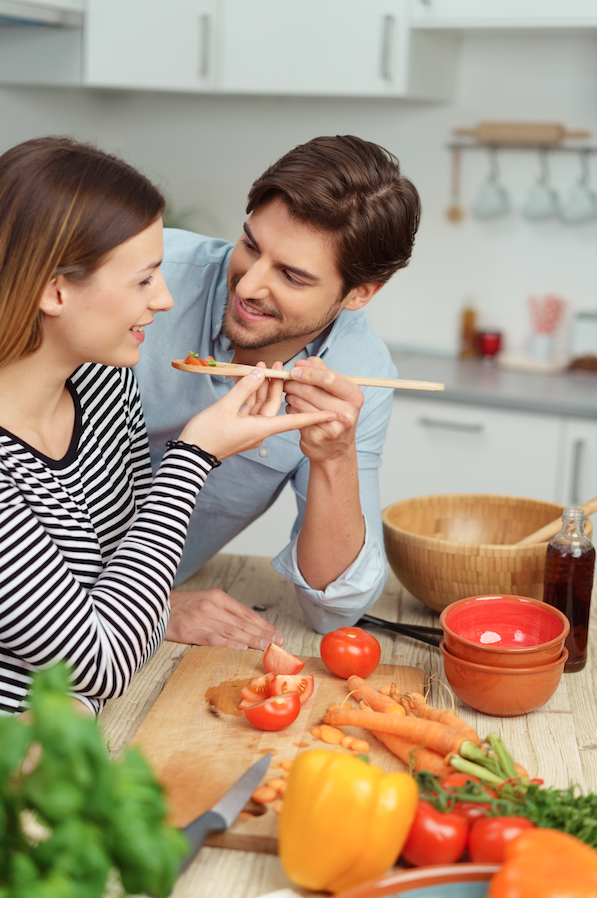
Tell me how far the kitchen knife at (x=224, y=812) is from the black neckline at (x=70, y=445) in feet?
1.53

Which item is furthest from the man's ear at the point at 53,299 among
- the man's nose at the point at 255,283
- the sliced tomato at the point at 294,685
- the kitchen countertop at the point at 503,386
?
the kitchen countertop at the point at 503,386

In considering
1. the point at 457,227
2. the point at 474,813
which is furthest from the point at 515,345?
the point at 474,813

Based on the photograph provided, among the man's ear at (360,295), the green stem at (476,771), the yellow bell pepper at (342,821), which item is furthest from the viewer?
the man's ear at (360,295)

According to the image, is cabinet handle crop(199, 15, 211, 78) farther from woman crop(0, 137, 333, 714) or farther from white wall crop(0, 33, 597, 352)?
woman crop(0, 137, 333, 714)

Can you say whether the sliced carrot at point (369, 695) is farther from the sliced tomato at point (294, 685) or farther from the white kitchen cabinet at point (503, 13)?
the white kitchen cabinet at point (503, 13)

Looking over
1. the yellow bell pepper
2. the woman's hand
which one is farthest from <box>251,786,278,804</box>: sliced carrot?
the woman's hand

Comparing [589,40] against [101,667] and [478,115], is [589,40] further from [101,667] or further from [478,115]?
[101,667]

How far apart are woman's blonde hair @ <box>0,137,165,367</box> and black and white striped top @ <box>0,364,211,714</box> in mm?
163

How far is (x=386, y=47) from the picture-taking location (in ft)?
9.16

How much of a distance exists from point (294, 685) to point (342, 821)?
1.16 ft

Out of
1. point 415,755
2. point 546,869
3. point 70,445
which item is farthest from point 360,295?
point 546,869

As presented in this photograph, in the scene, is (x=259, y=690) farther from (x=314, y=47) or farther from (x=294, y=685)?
(x=314, y=47)

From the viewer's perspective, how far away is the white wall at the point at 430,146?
10.3 feet

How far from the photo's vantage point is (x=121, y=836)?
0.57 metres
